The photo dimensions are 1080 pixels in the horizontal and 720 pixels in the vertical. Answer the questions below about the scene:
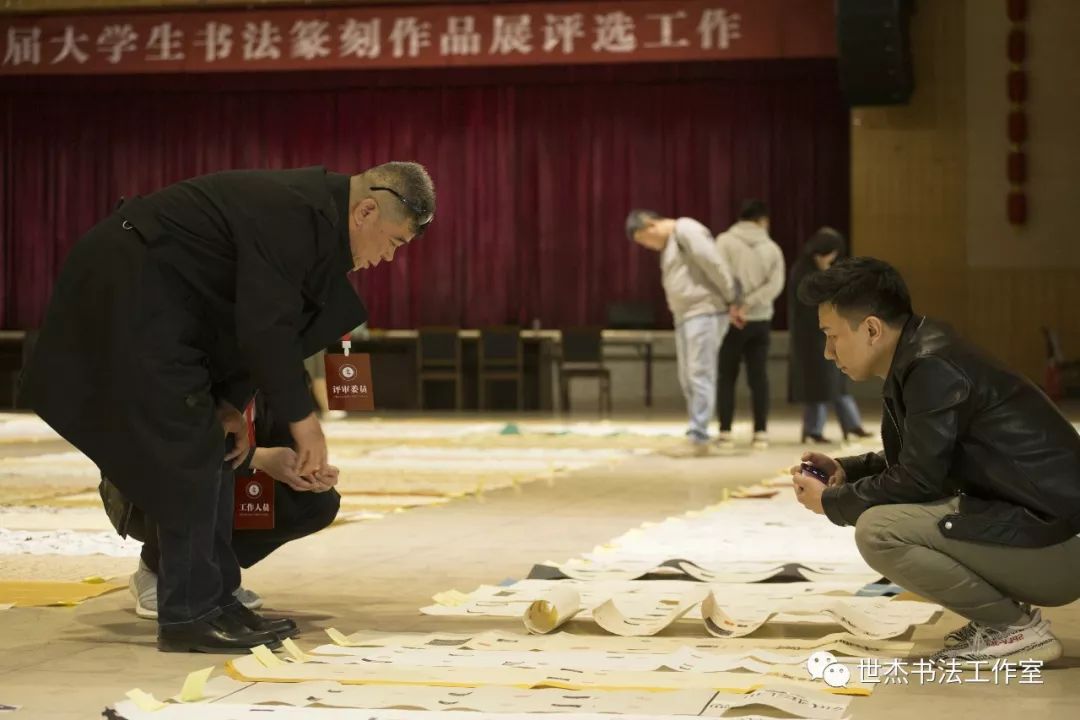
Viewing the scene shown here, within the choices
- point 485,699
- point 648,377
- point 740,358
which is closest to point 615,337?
point 648,377

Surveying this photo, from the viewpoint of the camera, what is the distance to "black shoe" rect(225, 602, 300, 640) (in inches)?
155

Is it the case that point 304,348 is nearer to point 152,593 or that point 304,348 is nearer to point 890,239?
point 152,593

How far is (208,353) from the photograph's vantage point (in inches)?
153

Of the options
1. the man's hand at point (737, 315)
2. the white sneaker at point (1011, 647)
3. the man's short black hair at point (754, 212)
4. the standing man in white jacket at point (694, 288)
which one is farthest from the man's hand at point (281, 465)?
the man's short black hair at point (754, 212)

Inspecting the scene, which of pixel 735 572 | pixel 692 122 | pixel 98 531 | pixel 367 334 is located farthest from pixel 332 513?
pixel 692 122

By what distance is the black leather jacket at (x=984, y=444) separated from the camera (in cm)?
350

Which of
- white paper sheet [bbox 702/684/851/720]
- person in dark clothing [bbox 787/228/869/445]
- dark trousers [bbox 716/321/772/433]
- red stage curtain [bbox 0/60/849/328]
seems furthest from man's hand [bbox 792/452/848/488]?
red stage curtain [bbox 0/60/849/328]

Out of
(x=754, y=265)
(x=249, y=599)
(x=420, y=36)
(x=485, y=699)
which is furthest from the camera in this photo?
(x=420, y=36)

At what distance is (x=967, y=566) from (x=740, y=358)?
7055mm

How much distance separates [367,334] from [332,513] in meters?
12.2

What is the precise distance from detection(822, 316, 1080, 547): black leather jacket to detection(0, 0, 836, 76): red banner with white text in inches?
462

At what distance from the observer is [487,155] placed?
1805 cm

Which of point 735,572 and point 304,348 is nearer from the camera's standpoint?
point 304,348

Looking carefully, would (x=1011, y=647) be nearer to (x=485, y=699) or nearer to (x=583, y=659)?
(x=583, y=659)
